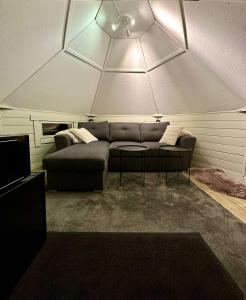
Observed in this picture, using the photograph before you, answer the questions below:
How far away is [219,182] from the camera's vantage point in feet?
7.91

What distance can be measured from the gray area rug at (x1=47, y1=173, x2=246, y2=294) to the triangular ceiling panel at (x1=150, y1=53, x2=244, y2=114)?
1.59 meters

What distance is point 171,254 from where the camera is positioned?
1095 millimetres

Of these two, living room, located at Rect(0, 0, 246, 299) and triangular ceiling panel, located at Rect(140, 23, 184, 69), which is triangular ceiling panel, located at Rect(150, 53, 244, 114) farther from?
triangular ceiling panel, located at Rect(140, 23, 184, 69)

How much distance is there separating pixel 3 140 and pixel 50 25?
1808mm

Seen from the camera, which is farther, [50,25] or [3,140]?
[50,25]

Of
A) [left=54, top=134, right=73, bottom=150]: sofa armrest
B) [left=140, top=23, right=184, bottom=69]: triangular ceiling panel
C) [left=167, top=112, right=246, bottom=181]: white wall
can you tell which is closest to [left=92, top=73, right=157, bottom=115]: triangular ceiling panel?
[left=140, top=23, right=184, bottom=69]: triangular ceiling panel

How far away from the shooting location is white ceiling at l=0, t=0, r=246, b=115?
1765mm

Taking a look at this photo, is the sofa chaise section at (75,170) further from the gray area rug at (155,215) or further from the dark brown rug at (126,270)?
the dark brown rug at (126,270)

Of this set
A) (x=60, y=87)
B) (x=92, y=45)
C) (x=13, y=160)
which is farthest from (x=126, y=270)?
(x=92, y=45)

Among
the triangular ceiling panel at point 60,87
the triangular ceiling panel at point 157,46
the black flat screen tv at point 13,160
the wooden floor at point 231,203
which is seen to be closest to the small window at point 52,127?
the triangular ceiling panel at point 60,87

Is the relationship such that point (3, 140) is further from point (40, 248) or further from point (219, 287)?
point (219, 287)

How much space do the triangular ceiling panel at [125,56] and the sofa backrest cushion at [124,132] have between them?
43.5 inches

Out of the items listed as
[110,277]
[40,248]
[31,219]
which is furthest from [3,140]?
[110,277]

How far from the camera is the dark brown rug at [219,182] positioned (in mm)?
2089
